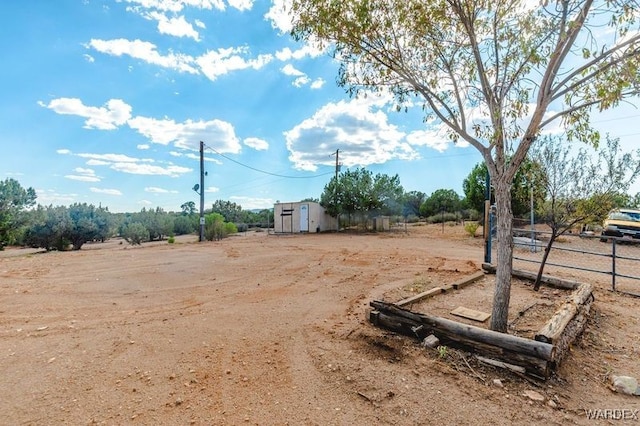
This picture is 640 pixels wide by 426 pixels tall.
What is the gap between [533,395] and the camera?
2.73 metres

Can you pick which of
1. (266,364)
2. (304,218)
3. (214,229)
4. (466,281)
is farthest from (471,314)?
(304,218)

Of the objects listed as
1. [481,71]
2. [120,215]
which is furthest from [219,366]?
[120,215]

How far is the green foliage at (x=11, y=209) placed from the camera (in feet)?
62.4

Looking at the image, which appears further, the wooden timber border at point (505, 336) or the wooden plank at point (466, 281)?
the wooden plank at point (466, 281)

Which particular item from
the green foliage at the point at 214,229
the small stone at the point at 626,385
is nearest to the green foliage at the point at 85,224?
the green foliage at the point at 214,229

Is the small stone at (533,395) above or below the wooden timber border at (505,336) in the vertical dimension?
below

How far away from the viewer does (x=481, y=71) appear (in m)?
3.89

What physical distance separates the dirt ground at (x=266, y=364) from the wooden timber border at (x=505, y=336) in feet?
0.39

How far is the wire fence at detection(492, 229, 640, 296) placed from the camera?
21.0ft

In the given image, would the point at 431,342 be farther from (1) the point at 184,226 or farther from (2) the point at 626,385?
(1) the point at 184,226

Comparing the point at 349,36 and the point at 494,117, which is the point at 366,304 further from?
the point at 349,36

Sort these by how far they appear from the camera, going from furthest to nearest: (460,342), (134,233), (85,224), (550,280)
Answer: (134,233), (85,224), (550,280), (460,342)

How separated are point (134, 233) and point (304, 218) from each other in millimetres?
12044

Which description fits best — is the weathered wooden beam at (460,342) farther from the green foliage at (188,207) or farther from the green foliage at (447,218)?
the green foliage at (188,207)
